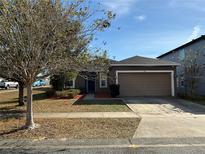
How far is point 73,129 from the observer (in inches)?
383

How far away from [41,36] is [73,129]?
3.53 m

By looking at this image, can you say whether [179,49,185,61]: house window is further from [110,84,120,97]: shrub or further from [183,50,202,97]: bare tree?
[110,84,120,97]: shrub

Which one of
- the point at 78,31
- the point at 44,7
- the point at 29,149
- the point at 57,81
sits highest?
the point at 44,7

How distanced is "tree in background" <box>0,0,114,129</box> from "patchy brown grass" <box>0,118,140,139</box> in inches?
29.2

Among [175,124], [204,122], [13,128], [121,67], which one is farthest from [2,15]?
[121,67]

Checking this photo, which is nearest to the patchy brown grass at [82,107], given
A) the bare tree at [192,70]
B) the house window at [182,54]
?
the bare tree at [192,70]

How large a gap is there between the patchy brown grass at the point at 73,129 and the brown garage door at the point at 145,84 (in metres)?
13.1

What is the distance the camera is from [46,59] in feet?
31.0

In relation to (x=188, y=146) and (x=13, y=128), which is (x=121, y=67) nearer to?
(x=13, y=128)

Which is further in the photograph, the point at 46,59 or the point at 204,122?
the point at 204,122

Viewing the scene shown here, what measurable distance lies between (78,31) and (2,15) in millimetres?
2587

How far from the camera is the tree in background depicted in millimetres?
8602

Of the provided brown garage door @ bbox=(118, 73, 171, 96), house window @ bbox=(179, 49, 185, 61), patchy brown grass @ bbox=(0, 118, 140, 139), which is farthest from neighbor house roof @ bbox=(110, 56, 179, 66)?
patchy brown grass @ bbox=(0, 118, 140, 139)

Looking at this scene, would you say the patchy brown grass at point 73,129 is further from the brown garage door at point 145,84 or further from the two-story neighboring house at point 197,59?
the two-story neighboring house at point 197,59
